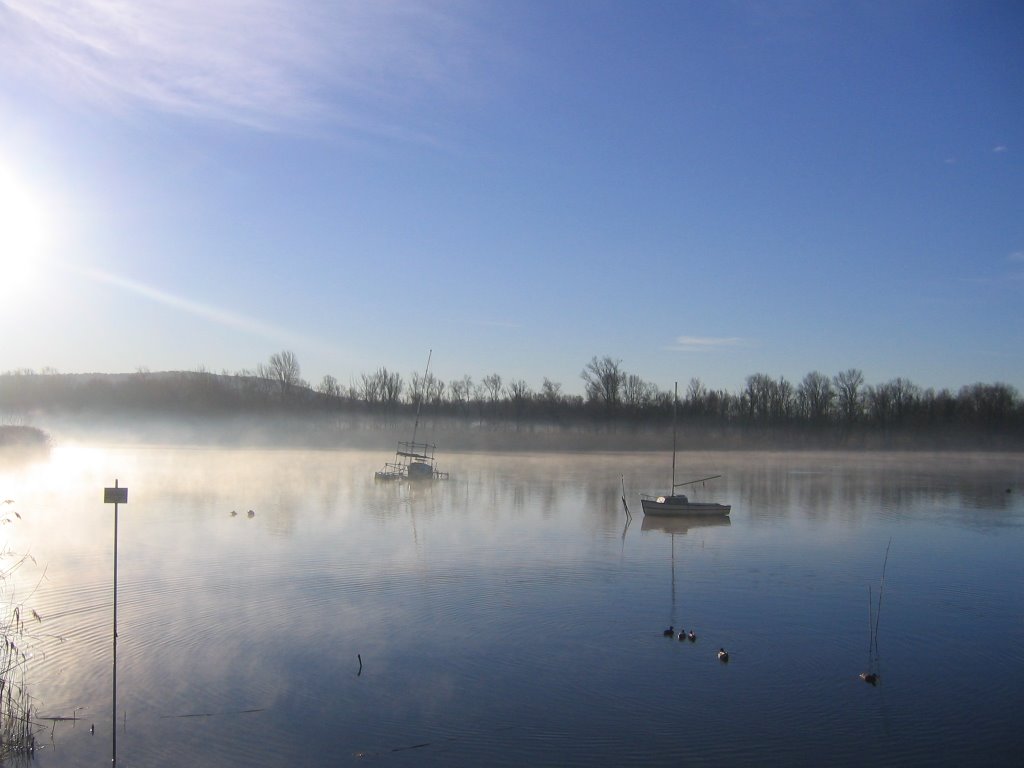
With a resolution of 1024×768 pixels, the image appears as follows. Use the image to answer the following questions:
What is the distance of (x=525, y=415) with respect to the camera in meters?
97.2

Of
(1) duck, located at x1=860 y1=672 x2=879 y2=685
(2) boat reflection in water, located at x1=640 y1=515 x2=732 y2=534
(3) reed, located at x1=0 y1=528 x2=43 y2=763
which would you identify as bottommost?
(1) duck, located at x1=860 y1=672 x2=879 y2=685

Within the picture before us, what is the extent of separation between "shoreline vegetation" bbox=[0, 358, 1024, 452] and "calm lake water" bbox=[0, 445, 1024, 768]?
57.0 metres

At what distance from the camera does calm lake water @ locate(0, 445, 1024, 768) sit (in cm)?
947

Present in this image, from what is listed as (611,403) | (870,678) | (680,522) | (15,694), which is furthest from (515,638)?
(611,403)

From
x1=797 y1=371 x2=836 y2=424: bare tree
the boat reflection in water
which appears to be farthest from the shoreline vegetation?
the boat reflection in water

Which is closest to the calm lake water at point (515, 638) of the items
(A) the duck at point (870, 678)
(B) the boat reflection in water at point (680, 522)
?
(A) the duck at point (870, 678)

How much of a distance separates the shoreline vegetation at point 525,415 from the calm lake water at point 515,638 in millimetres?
57041

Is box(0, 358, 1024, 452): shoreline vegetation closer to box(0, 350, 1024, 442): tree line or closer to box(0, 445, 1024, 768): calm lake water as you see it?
box(0, 350, 1024, 442): tree line

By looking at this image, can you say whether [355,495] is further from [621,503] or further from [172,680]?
[172,680]

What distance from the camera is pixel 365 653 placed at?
12.4 meters

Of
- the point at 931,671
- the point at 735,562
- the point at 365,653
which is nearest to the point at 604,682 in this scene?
the point at 365,653

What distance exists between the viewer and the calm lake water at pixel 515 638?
9469mm

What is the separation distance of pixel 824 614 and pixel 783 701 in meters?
4.86

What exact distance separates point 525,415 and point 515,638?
3303 inches
